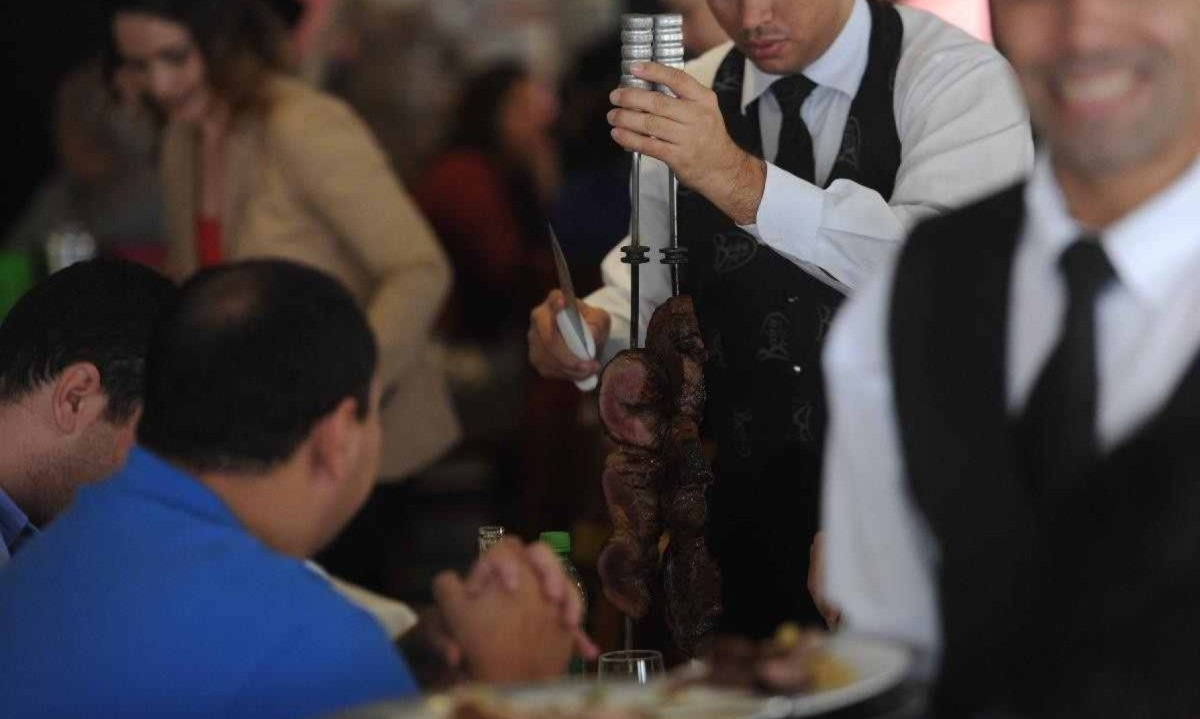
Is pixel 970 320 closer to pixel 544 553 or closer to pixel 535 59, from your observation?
pixel 544 553

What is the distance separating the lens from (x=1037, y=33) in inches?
58.2

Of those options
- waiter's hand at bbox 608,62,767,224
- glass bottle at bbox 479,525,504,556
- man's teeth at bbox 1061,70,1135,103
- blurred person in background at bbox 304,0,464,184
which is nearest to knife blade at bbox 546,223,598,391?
waiter's hand at bbox 608,62,767,224

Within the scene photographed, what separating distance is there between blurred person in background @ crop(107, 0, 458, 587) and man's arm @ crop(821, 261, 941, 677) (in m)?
2.18

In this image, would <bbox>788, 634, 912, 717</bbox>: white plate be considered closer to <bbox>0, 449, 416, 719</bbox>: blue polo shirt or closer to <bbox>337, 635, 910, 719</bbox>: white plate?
<bbox>337, 635, 910, 719</bbox>: white plate

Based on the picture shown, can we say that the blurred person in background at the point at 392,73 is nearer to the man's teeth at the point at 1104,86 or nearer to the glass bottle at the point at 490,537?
the glass bottle at the point at 490,537

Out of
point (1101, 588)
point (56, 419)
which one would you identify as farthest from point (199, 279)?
point (1101, 588)

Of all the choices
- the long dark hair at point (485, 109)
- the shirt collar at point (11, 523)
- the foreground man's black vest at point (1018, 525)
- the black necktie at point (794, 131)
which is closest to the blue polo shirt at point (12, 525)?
the shirt collar at point (11, 523)

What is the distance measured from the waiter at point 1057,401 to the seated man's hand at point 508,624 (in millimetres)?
347

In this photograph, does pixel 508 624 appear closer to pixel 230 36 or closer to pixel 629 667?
pixel 629 667

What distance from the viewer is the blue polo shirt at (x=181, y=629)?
1.63m

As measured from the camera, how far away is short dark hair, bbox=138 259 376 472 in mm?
1709

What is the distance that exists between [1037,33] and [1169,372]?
0.99 feet

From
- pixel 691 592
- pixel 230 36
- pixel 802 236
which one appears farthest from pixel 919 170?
pixel 230 36

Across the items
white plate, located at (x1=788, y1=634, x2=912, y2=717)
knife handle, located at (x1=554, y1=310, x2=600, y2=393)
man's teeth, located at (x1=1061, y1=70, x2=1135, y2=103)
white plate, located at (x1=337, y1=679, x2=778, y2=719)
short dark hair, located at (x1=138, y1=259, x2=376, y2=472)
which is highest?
man's teeth, located at (x1=1061, y1=70, x2=1135, y2=103)
